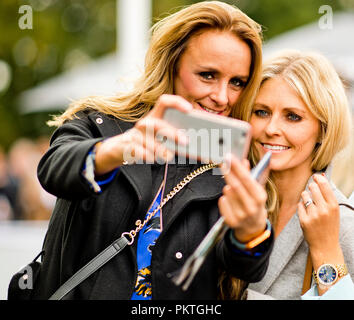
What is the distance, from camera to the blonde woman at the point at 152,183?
1822 mm

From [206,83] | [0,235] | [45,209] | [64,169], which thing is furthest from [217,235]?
[45,209]

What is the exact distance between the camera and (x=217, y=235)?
162 centimetres

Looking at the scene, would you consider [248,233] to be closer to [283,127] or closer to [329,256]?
[329,256]

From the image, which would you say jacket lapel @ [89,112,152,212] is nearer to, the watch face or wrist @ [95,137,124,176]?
wrist @ [95,137,124,176]

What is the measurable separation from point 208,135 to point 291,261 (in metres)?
1.07

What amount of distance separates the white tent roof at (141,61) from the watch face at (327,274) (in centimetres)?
131

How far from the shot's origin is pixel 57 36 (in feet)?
55.3

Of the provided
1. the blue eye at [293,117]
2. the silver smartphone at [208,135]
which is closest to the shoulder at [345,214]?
the blue eye at [293,117]

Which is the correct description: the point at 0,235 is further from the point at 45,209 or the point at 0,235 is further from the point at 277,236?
the point at 277,236

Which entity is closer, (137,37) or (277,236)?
(277,236)

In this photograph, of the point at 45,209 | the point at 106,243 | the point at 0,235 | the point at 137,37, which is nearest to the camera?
the point at 106,243

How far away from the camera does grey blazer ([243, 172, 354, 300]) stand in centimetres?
235
